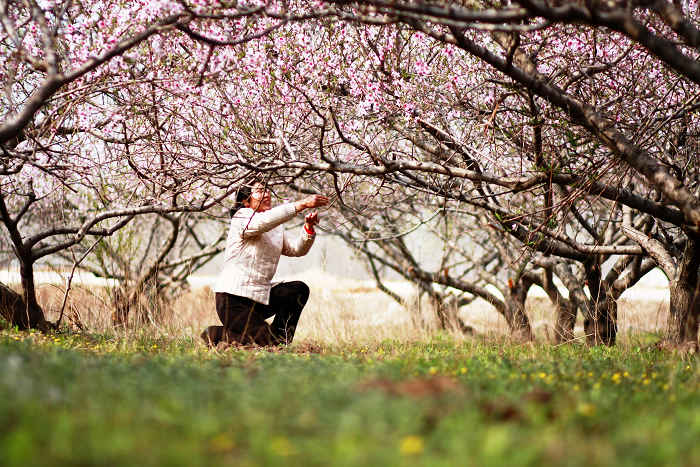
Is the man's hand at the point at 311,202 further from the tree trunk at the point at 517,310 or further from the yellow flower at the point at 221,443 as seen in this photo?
the tree trunk at the point at 517,310

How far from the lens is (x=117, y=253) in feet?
36.8

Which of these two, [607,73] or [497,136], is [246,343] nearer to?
[497,136]

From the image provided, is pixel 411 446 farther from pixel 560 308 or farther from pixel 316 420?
pixel 560 308

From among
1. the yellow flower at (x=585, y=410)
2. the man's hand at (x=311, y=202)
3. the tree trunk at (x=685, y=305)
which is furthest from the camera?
the tree trunk at (x=685, y=305)

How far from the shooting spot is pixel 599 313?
324 inches

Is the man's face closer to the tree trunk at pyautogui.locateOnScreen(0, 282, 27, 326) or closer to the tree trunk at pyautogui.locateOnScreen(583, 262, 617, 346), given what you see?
the tree trunk at pyautogui.locateOnScreen(0, 282, 27, 326)

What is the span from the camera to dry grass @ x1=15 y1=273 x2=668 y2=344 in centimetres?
830

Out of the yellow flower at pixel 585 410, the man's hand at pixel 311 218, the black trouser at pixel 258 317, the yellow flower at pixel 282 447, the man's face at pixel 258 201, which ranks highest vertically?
the man's face at pixel 258 201

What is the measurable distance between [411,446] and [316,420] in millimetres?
419

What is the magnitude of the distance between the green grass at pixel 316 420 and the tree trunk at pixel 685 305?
2993 mm

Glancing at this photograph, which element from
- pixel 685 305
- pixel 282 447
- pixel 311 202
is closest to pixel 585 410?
pixel 282 447

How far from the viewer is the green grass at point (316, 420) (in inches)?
80.6

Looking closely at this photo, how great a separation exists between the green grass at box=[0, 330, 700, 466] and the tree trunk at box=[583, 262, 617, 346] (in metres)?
4.37

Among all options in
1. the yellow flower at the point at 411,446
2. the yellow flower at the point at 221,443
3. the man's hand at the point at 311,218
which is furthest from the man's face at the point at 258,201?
the yellow flower at the point at 411,446
